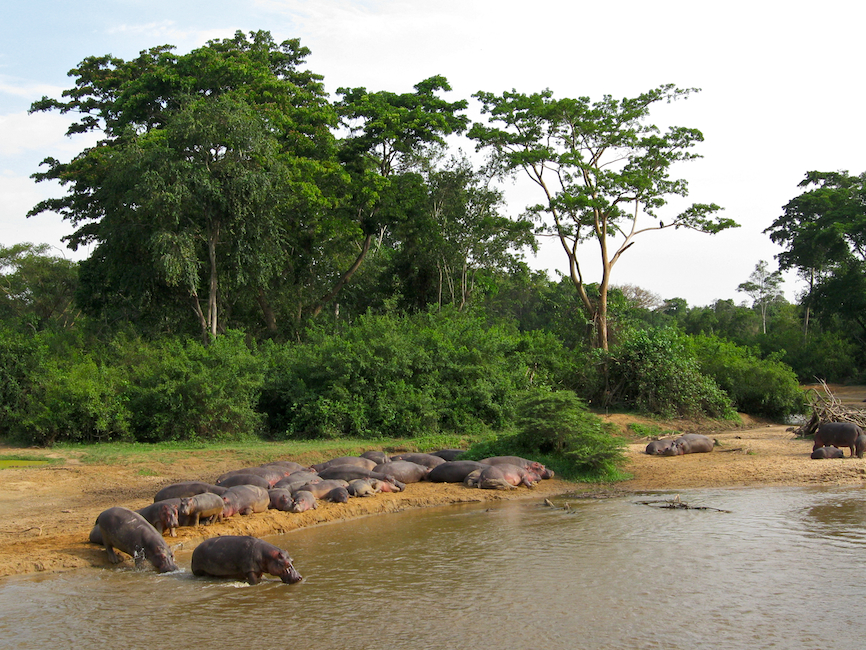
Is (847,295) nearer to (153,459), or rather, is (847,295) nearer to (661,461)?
(661,461)

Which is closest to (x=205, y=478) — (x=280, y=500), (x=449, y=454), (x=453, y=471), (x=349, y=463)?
(x=349, y=463)

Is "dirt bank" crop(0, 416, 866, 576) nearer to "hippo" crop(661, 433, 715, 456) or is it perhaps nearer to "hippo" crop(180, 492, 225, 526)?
"hippo" crop(180, 492, 225, 526)

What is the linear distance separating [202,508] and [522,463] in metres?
6.21

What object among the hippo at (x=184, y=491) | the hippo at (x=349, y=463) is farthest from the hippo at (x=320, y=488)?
the hippo at (x=349, y=463)

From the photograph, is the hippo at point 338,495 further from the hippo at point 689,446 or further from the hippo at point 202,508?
the hippo at point 689,446

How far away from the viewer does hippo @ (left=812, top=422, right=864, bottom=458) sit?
49.9ft

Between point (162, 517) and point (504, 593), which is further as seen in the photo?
point (162, 517)

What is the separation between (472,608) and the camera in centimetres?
655

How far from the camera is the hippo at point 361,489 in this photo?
11.7m

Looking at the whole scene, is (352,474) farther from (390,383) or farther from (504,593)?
(390,383)

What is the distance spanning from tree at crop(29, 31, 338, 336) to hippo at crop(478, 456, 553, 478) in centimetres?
1030

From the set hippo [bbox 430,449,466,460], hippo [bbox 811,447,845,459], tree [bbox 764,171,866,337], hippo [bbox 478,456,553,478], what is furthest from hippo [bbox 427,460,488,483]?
tree [bbox 764,171,866,337]

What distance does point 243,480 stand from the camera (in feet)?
36.9

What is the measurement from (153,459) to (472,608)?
957 centimetres
